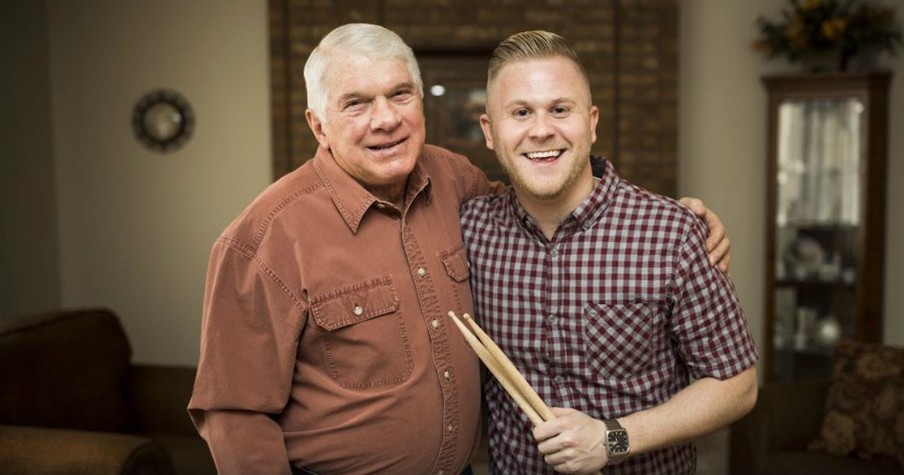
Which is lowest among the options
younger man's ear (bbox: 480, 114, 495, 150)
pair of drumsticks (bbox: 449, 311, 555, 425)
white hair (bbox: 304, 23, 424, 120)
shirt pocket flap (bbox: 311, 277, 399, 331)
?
pair of drumsticks (bbox: 449, 311, 555, 425)

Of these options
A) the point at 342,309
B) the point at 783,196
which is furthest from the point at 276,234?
Result: the point at 783,196

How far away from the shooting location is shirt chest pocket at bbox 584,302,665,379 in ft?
5.05

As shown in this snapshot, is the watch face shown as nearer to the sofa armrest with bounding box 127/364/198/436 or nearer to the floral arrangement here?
the sofa armrest with bounding box 127/364/198/436

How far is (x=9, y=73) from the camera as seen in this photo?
15.3 ft

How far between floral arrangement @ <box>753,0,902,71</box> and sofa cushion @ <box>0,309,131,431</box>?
374 cm

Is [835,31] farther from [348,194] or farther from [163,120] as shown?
[163,120]

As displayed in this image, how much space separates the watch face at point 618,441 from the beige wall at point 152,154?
13.0 feet

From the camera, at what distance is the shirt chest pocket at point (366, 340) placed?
1529 mm

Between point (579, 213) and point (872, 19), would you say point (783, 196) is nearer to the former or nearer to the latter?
point (872, 19)

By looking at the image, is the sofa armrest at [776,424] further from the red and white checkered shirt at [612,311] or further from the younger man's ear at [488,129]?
the younger man's ear at [488,129]

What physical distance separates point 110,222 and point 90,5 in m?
1.35

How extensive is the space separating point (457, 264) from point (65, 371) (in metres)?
2.02

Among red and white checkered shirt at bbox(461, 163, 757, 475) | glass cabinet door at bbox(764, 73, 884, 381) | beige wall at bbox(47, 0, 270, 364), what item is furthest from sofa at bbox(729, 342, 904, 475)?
beige wall at bbox(47, 0, 270, 364)

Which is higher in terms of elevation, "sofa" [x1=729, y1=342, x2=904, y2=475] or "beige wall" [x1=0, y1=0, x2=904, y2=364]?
"beige wall" [x1=0, y1=0, x2=904, y2=364]
